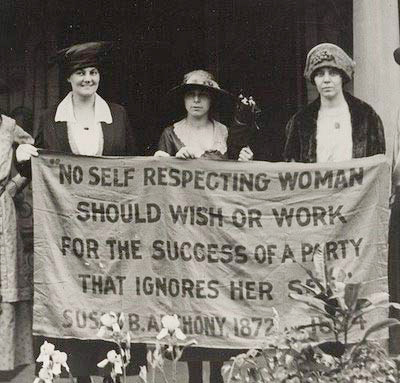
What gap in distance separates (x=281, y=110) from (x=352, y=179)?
158 inches

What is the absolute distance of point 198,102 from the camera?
609 centimetres

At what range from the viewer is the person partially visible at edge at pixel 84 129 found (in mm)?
5922

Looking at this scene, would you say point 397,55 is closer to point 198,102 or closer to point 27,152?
point 198,102

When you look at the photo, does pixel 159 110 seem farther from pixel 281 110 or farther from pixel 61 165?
pixel 61 165

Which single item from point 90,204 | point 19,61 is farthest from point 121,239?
point 19,61

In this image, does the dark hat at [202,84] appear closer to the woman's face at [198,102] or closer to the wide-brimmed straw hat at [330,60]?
the woman's face at [198,102]

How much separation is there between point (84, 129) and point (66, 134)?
0.35 feet

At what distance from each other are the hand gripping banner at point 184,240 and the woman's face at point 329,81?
447 millimetres

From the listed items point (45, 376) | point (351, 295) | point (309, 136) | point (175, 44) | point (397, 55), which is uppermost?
point (175, 44)

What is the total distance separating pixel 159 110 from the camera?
32.4 feet

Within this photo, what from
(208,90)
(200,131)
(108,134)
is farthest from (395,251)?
(108,134)

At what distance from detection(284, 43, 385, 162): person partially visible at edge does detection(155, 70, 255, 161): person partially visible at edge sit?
1.09 feet

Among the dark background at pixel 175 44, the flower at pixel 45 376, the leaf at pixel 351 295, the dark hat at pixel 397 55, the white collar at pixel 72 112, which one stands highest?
the dark background at pixel 175 44

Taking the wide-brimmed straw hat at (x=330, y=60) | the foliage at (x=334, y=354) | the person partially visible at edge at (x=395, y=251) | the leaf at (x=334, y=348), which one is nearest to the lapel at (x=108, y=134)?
the wide-brimmed straw hat at (x=330, y=60)
